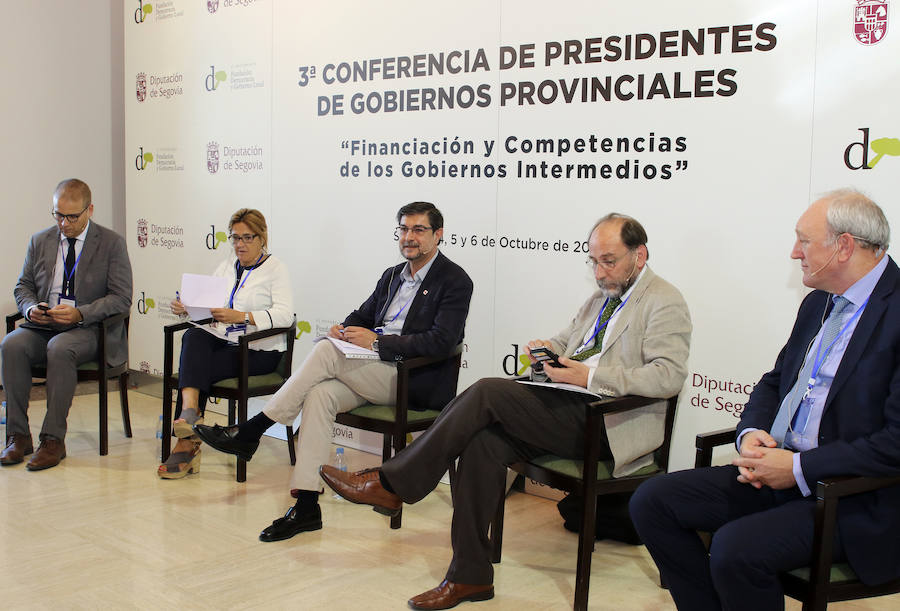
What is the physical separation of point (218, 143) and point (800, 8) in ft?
12.0

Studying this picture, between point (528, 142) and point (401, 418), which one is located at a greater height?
point (528, 142)

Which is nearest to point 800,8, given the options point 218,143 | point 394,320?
point 394,320

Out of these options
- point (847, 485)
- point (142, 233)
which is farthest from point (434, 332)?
point (142, 233)

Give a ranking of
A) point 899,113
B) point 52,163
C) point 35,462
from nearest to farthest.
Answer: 1. point 899,113
2. point 35,462
3. point 52,163

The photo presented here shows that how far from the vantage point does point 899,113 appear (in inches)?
124

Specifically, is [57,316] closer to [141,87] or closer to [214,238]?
[214,238]

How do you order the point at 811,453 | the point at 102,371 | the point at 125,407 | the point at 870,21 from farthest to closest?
1. the point at 125,407
2. the point at 102,371
3. the point at 870,21
4. the point at 811,453

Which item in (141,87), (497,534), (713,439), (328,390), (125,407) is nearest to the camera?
(713,439)

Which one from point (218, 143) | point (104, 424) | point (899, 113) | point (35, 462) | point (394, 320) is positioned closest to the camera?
point (899, 113)

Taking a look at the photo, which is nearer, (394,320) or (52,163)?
(394,320)

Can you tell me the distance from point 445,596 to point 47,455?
252 cm

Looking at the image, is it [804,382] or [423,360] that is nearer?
[804,382]

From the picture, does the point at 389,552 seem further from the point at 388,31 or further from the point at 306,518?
the point at 388,31

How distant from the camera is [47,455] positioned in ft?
15.0
